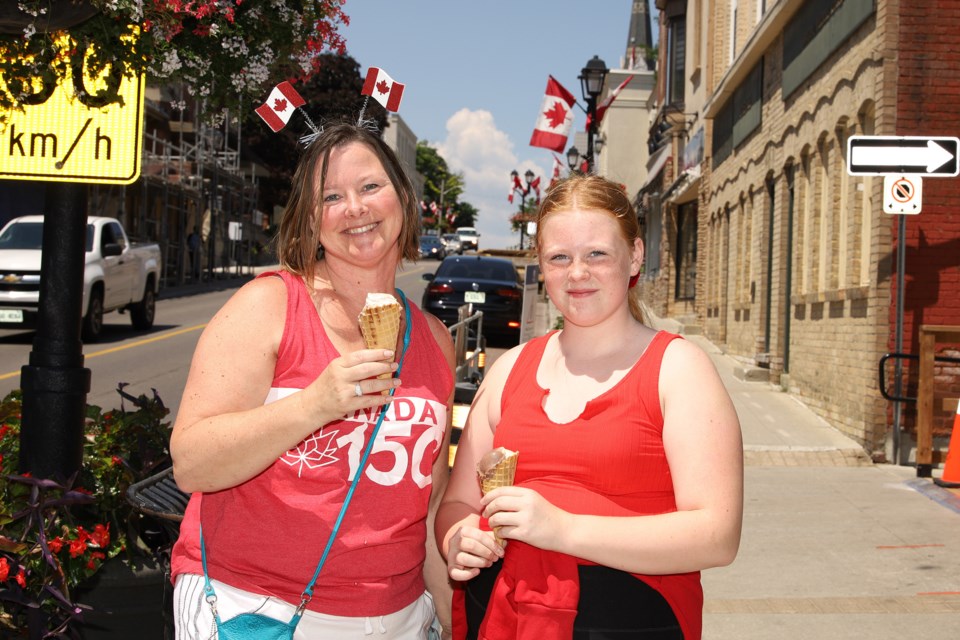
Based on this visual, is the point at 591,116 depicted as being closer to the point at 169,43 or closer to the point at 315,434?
the point at 169,43

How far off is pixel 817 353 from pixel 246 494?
11.0 metres

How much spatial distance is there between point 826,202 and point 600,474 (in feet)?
37.3

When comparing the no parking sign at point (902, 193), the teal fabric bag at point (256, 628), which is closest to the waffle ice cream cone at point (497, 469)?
the teal fabric bag at point (256, 628)

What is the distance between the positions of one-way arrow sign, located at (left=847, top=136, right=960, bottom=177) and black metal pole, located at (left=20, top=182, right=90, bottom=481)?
6910 mm

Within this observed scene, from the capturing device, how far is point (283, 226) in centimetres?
265

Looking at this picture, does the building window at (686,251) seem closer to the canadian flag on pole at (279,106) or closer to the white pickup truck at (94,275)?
the white pickup truck at (94,275)

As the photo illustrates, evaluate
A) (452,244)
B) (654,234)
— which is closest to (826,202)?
(654,234)

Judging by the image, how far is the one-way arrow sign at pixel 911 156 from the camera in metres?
8.85

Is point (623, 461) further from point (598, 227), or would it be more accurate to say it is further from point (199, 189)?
point (199, 189)

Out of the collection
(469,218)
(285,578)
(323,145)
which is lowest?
(285,578)

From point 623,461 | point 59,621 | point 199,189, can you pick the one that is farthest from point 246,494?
point 199,189

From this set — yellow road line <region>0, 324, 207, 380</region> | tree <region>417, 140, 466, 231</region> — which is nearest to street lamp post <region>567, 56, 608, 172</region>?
yellow road line <region>0, 324, 207, 380</region>

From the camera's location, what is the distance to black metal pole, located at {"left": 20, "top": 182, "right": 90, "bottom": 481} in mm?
3791

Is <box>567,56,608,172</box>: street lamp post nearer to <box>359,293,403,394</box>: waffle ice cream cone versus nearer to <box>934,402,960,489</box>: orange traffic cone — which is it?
<box>934,402,960,489</box>: orange traffic cone
